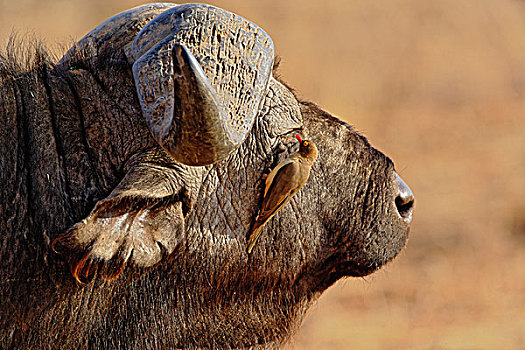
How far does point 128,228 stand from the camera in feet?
10.2

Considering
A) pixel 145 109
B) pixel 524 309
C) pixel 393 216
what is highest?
pixel 145 109

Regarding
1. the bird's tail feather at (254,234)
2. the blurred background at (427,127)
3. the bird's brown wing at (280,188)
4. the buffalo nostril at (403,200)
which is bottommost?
the blurred background at (427,127)

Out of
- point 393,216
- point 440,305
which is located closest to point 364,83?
point 440,305

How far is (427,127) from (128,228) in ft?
70.7

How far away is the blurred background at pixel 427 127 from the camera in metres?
11.2

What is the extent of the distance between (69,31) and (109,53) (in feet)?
102

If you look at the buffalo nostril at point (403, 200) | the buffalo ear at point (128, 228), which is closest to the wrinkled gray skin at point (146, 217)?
the buffalo ear at point (128, 228)

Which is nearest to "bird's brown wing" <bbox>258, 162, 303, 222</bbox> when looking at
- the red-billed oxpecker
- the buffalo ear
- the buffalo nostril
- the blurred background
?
the red-billed oxpecker

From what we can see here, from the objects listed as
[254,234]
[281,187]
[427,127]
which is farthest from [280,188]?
[427,127]

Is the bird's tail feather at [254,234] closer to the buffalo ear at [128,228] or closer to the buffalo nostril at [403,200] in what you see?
the buffalo ear at [128,228]

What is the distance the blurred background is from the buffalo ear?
1535mm

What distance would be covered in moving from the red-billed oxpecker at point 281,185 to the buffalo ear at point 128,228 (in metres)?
0.46

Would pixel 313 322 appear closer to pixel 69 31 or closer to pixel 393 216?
pixel 393 216

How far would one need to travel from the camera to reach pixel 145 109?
9.68ft
